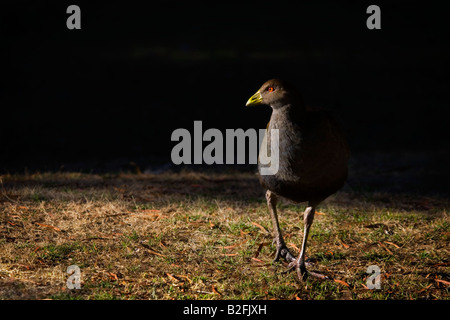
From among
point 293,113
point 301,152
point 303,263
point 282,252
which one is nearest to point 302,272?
point 303,263

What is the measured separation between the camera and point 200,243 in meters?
3.98

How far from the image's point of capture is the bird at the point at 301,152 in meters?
3.36

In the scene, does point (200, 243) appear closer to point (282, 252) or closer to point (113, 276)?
point (282, 252)

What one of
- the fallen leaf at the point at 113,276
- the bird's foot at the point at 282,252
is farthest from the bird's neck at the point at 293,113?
the fallen leaf at the point at 113,276

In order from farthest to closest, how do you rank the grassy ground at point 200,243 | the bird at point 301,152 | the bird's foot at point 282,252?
1. the bird's foot at point 282,252
2. the bird at point 301,152
3. the grassy ground at point 200,243

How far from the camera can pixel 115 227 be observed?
4.26 metres

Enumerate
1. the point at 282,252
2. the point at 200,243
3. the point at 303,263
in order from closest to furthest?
the point at 303,263
the point at 282,252
the point at 200,243

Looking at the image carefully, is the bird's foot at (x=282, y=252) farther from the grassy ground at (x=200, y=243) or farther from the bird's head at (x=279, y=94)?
the bird's head at (x=279, y=94)

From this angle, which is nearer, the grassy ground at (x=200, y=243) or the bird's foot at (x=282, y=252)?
the grassy ground at (x=200, y=243)

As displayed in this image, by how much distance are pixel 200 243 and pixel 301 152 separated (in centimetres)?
121

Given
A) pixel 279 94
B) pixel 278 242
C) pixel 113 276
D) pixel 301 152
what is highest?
pixel 279 94

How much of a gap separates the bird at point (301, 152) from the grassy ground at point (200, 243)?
0.36 metres

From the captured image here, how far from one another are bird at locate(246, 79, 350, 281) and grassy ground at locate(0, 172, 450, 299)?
0.36 meters

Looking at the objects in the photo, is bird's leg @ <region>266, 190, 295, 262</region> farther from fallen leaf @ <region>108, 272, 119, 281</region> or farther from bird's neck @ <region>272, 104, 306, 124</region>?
fallen leaf @ <region>108, 272, 119, 281</region>
